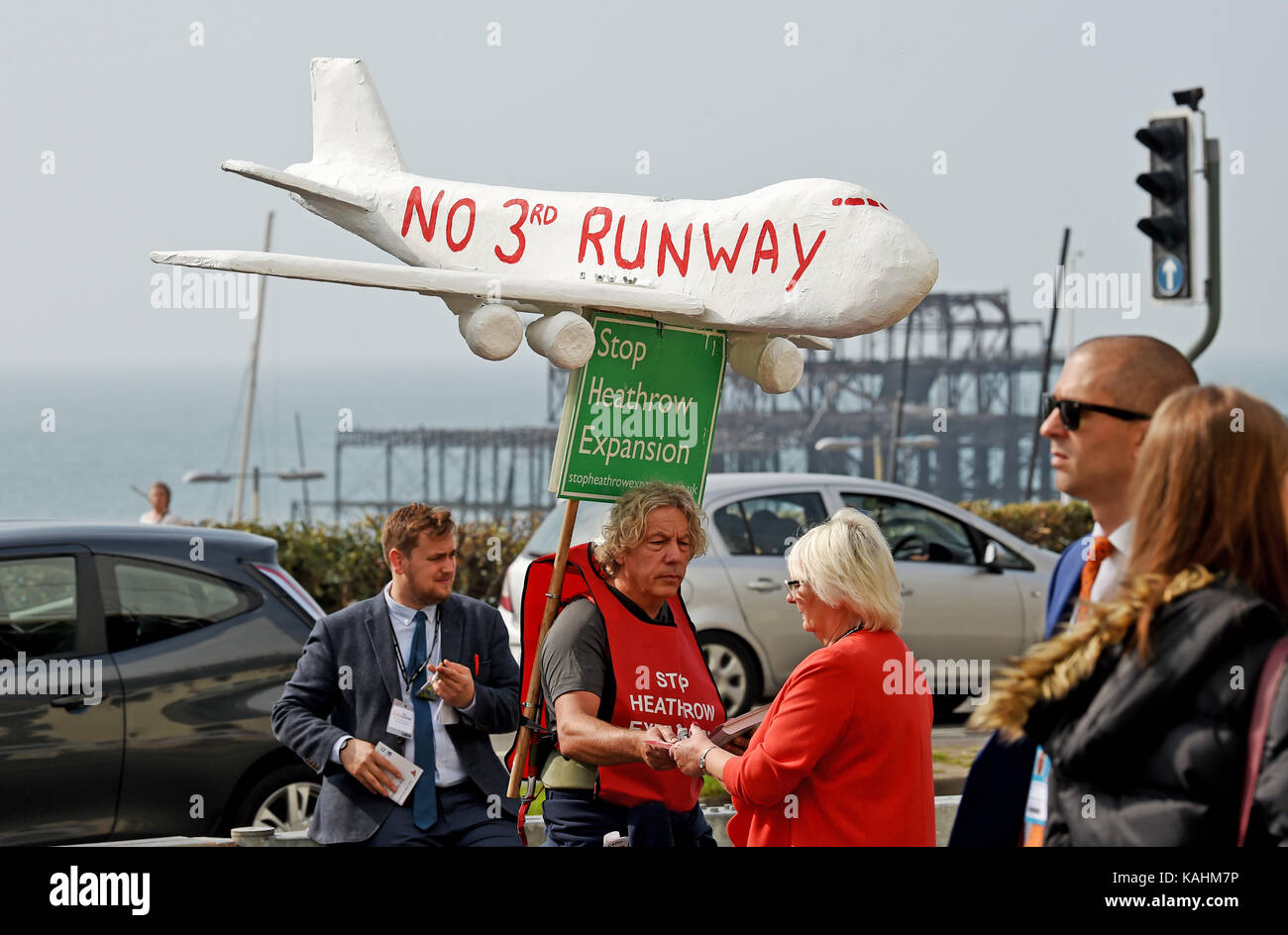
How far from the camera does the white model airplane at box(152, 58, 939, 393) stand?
3.87 meters

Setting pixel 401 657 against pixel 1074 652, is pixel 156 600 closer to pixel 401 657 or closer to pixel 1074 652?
pixel 401 657

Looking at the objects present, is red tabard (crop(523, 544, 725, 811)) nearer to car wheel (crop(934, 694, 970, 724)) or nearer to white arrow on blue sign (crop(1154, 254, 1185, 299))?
white arrow on blue sign (crop(1154, 254, 1185, 299))

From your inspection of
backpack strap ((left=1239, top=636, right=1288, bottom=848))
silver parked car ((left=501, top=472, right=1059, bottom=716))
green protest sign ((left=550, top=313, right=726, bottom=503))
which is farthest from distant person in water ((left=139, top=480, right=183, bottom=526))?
backpack strap ((left=1239, top=636, right=1288, bottom=848))

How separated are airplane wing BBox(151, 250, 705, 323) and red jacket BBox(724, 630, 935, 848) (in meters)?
1.17

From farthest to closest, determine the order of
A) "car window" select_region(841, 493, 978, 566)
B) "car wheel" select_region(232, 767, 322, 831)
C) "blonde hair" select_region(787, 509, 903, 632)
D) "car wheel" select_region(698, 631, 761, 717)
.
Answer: "car window" select_region(841, 493, 978, 566) < "car wheel" select_region(698, 631, 761, 717) < "car wheel" select_region(232, 767, 322, 831) < "blonde hair" select_region(787, 509, 903, 632)

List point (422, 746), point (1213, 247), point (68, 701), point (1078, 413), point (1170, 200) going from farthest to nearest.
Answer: point (1213, 247), point (1170, 200), point (68, 701), point (422, 746), point (1078, 413)

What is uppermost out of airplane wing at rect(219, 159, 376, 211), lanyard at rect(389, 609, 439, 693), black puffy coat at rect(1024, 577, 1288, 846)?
airplane wing at rect(219, 159, 376, 211)

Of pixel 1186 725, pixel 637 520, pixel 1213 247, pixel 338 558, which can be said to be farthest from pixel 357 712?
pixel 338 558

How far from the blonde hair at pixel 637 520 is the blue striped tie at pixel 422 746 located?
60 centimetres

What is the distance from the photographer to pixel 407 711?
13.0 feet

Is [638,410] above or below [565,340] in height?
below

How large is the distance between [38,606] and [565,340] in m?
3.25
